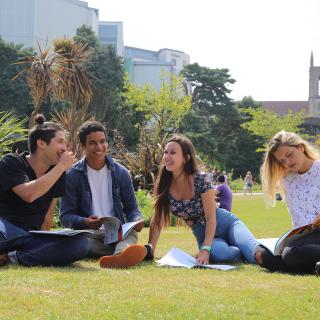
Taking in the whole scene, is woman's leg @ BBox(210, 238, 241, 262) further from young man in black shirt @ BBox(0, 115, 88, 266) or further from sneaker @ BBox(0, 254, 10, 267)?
sneaker @ BBox(0, 254, 10, 267)

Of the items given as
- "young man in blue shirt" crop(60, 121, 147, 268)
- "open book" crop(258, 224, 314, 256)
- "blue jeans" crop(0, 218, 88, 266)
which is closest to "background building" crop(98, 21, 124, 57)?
Answer: "young man in blue shirt" crop(60, 121, 147, 268)

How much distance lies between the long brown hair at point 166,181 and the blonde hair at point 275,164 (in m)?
0.74

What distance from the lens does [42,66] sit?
48.0 ft

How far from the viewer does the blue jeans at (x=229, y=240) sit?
18.9ft

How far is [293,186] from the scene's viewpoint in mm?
5367

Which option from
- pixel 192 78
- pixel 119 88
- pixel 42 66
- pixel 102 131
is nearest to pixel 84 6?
pixel 192 78

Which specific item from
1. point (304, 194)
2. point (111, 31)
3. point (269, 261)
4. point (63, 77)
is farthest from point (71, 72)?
point (111, 31)

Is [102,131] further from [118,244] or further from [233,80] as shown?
[233,80]

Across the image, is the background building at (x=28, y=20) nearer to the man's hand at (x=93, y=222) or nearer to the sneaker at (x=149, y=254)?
the man's hand at (x=93, y=222)

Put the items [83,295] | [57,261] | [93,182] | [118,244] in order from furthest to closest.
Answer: [93,182] < [118,244] < [57,261] < [83,295]

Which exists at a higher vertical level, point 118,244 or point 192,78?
point 192,78

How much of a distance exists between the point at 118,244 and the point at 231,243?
1148 millimetres

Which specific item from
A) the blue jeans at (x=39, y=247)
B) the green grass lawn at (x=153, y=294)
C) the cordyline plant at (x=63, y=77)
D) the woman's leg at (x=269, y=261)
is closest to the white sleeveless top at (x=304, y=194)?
the woman's leg at (x=269, y=261)

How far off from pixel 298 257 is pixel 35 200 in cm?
220
